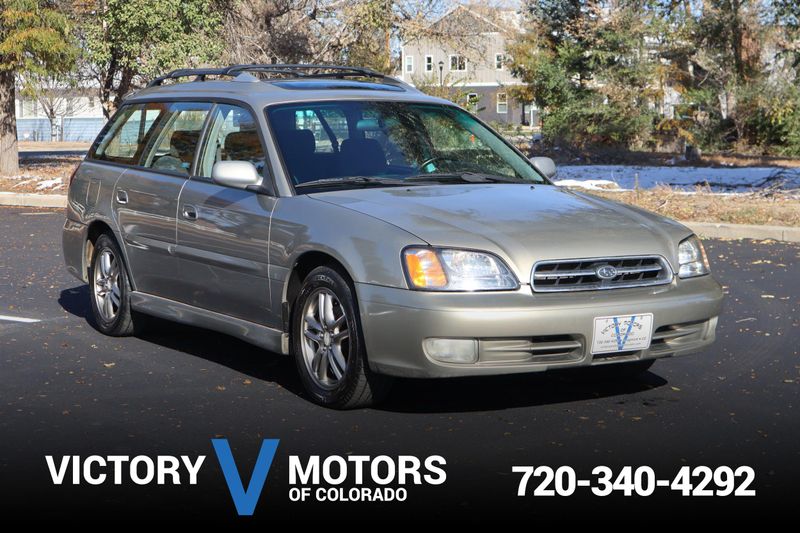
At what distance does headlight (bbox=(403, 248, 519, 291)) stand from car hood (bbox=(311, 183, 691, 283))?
0.15 ft

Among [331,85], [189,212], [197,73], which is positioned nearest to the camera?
[189,212]

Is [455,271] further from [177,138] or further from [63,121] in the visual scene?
[63,121]

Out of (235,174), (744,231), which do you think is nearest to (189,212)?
(235,174)

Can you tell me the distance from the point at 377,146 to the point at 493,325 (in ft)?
5.61

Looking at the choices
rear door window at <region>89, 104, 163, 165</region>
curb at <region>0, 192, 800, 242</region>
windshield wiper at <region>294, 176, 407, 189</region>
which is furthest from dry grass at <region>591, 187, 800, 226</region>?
windshield wiper at <region>294, 176, 407, 189</region>

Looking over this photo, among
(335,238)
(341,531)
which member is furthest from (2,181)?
(341,531)

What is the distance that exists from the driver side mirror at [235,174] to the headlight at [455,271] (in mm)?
1258

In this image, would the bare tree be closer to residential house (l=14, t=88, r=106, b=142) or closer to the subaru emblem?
the subaru emblem

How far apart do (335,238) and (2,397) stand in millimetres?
1948

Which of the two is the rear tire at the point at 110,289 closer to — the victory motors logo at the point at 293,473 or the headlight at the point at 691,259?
the victory motors logo at the point at 293,473

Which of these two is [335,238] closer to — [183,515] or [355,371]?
[355,371]

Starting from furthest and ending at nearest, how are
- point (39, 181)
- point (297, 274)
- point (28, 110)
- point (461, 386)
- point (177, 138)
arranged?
point (28, 110)
point (39, 181)
point (177, 138)
point (461, 386)
point (297, 274)

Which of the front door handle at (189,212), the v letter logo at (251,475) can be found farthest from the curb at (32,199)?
the v letter logo at (251,475)

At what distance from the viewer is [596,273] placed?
5980mm
